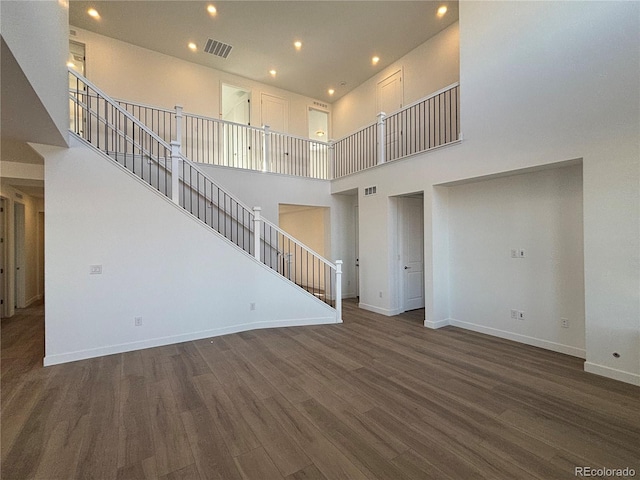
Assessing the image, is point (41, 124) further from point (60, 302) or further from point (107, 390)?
point (107, 390)

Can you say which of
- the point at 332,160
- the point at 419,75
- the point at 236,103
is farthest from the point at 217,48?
the point at 419,75

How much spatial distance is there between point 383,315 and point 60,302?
16.6 feet

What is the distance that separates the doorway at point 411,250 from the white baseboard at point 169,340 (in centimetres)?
177

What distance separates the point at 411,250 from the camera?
19.6 feet

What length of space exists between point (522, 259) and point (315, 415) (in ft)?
12.0

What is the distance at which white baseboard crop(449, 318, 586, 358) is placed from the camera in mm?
3627

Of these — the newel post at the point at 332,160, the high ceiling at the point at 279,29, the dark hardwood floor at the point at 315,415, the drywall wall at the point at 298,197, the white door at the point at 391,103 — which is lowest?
the dark hardwood floor at the point at 315,415

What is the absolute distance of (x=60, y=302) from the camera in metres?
3.54

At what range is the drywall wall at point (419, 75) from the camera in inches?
233

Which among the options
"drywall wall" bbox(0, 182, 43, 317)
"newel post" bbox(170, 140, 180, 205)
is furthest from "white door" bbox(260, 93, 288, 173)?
"drywall wall" bbox(0, 182, 43, 317)

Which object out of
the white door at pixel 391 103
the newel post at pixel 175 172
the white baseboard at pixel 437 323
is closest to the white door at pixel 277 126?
the white door at pixel 391 103

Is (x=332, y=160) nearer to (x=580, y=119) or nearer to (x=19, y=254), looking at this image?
(x=580, y=119)

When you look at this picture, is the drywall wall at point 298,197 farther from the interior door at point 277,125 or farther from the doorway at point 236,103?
the doorway at point 236,103

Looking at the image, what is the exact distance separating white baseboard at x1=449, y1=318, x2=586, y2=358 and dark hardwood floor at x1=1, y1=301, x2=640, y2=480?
0.57ft
